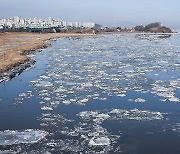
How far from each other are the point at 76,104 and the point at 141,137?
306 cm

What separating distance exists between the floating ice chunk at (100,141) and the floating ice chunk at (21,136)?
102 centimetres

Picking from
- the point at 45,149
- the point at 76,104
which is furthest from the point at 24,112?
the point at 45,149

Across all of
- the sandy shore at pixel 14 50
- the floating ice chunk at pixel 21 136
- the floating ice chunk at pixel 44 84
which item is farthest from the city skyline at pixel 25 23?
the floating ice chunk at pixel 21 136

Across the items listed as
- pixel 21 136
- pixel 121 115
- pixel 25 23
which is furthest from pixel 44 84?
pixel 25 23

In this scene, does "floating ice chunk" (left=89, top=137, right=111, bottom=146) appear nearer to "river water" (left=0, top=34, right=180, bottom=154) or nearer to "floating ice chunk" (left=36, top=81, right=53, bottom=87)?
"river water" (left=0, top=34, right=180, bottom=154)

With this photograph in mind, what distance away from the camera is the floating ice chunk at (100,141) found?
6.46m

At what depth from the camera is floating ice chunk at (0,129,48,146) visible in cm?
662

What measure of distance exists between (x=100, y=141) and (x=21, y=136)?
159cm

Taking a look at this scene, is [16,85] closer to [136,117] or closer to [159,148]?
[136,117]

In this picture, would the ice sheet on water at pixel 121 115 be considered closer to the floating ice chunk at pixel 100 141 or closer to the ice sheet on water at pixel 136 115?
the ice sheet on water at pixel 136 115

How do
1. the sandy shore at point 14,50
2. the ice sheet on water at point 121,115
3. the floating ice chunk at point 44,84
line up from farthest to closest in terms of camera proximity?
the sandy shore at point 14,50
the floating ice chunk at point 44,84
the ice sheet on water at point 121,115

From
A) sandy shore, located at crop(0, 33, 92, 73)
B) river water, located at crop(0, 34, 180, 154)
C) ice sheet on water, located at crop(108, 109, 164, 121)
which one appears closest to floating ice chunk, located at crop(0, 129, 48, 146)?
river water, located at crop(0, 34, 180, 154)

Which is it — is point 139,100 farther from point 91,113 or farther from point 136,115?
point 91,113

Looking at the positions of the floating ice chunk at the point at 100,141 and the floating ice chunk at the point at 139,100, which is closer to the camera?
the floating ice chunk at the point at 100,141
